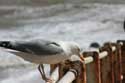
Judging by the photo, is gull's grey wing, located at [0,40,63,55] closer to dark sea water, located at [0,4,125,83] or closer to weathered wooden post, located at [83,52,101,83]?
weathered wooden post, located at [83,52,101,83]

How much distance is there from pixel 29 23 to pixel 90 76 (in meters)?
11.3

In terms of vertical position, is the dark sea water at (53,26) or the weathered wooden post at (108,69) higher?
the weathered wooden post at (108,69)

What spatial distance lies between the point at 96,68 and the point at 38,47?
518 millimetres

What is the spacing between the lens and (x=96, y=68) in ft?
8.45

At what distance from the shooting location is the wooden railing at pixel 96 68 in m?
2.18

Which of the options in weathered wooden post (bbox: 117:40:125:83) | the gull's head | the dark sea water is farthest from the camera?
the dark sea water

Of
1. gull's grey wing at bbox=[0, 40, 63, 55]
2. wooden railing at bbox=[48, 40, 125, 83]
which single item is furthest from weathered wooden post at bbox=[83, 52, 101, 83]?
gull's grey wing at bbox=[0, 40, 63, 55]

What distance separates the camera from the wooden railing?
218 centimetres

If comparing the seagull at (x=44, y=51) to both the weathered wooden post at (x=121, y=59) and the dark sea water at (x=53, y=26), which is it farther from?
the dark sea water at (x=53, y=26)

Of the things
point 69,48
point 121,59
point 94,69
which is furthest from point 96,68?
point 121,59

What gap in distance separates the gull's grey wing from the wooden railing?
0.32 ft

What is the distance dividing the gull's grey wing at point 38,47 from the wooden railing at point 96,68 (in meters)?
Result: 0.10

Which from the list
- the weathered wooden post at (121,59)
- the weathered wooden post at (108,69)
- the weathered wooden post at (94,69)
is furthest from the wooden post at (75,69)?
the weathered wooden post at (121,59)

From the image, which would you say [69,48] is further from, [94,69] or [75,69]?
[94,69]
